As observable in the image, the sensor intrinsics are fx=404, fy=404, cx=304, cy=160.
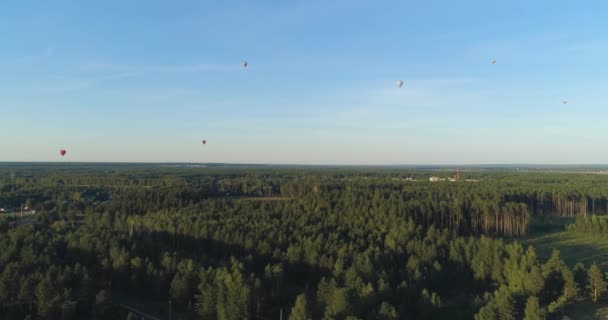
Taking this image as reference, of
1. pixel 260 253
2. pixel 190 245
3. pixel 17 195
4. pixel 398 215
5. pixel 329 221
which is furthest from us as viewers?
pixel 17 195

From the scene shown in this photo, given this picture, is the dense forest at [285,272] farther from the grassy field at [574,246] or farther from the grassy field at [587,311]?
the grassy field at [574,246]

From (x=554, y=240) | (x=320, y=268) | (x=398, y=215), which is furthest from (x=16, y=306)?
(x=554, y=240)

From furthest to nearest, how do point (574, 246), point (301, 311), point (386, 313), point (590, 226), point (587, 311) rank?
point (590, 226)
point (574, 246)
point (587, 311)
point (386, 313)
point (301, 311)

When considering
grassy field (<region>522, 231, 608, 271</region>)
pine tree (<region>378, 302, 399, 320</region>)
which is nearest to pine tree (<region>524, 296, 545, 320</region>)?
pine tree (<region>378, 302, 399, 320</region>)

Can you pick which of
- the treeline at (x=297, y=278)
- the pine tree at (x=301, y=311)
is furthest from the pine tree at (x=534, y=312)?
the pine tree at (x=301, y=311)

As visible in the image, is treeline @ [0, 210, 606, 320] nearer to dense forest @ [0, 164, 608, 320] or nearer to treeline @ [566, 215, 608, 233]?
dense forest @ [0, 164, 608, 320]

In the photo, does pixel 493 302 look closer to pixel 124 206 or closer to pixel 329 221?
pixel 329 221

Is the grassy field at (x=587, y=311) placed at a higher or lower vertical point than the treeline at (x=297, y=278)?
lower

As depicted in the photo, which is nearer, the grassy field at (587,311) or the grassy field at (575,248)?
the grassy field at (587,311)

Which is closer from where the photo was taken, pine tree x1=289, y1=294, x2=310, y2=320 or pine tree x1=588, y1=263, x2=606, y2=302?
pine tree x1=289, y1=294, x2=310, y2=320

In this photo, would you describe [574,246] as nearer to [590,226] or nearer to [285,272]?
[590,226]

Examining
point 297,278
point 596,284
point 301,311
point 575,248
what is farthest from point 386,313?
point 575,248
